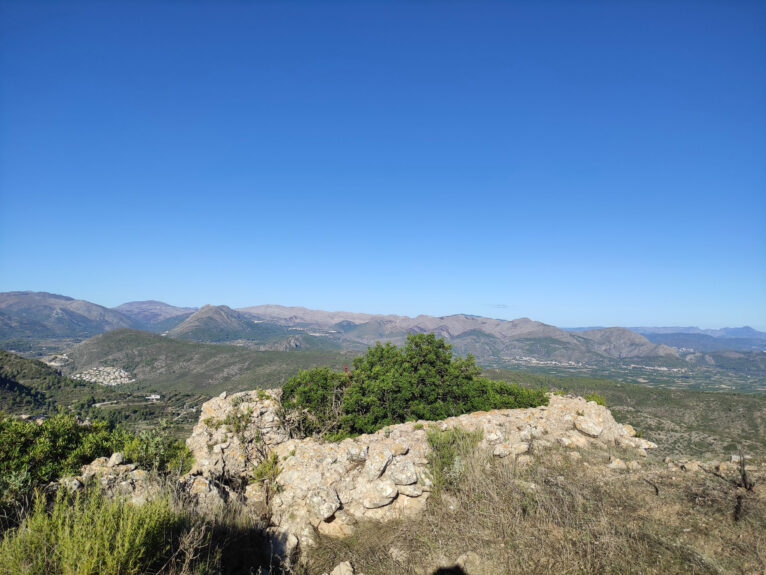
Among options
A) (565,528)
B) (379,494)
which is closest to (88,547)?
(379,494)

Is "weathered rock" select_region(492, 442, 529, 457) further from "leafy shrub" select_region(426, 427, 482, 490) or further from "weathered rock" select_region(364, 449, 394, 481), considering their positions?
"weathered rock" select_region(364, 449, 394, 481)

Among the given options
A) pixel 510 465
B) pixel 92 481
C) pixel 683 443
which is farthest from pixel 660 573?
pixel 683 443

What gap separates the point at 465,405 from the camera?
1886cm

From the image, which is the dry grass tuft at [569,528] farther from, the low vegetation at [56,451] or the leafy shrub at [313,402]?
the leafy shrub at [313,402]

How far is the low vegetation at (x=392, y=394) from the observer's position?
55.7ft

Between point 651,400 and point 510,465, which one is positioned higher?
point 510,465

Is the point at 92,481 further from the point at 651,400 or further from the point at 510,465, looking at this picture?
the point at 651,400

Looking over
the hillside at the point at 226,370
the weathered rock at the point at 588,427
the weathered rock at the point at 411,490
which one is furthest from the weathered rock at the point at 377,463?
the hillside at the point at 226,370

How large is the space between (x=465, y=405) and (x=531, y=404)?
12.5 feet

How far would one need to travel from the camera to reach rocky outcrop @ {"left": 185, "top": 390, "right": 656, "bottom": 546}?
9523 mm

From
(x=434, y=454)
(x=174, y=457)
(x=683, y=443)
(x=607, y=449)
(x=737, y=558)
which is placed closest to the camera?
(x=737, y=558)

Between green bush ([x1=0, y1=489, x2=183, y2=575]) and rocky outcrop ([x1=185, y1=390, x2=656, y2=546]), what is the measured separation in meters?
5.04

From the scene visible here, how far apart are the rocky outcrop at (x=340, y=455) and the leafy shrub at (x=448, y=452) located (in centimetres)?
30

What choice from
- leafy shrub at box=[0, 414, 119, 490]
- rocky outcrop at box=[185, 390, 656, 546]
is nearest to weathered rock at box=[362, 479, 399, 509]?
rocky outcrop at box=[185, 390, 656, 546]
